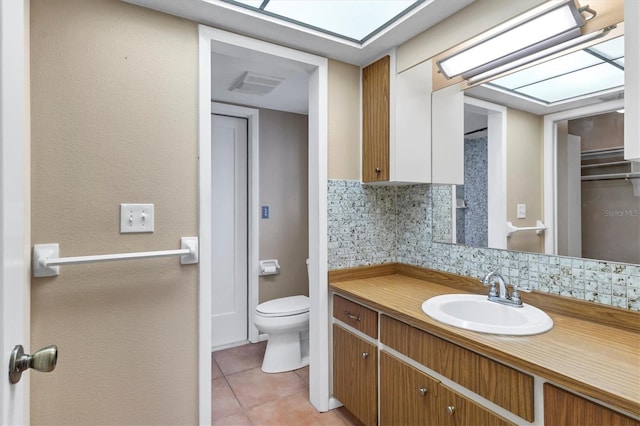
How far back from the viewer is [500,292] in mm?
1514

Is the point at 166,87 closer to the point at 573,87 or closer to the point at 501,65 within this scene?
the point at 501,65

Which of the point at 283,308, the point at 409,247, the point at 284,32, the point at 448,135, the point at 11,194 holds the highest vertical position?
the point at 284,32

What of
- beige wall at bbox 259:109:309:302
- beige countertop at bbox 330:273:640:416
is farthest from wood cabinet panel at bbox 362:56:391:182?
beige wall at bbox 259:109:309:302

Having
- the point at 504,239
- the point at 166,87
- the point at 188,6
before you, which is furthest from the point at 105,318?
the point at 504,239

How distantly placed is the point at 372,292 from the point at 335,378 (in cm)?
62

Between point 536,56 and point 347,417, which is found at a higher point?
point 536,56

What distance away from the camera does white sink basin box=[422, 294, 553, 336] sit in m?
1.17

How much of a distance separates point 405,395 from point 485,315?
0.51 metres

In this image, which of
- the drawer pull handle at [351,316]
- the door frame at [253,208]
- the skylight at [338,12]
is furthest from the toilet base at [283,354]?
the skylight at [338,12]

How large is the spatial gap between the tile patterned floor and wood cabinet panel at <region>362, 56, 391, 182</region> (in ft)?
4.74

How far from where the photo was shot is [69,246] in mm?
1385

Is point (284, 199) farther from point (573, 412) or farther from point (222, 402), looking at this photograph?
point (573, 412)

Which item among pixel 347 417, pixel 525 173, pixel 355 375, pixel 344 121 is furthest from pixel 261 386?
pixel 525 173

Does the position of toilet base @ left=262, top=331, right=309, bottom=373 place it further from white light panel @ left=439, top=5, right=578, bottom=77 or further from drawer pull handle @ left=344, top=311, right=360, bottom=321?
white light panel @ left=439, top=5, right=578, bottom=77
